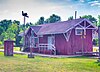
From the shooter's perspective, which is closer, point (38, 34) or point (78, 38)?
point (78, 38)

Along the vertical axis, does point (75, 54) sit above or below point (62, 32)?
below

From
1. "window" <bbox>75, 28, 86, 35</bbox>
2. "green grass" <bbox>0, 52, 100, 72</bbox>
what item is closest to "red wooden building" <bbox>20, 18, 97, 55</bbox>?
"window" <bbox>75, 28, 86, 35</bbox>

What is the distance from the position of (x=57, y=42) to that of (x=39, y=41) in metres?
5.49

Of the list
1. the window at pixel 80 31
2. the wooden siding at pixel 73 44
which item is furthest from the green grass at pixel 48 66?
the window at pixel 80 31

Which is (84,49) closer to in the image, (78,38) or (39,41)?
(78,38)

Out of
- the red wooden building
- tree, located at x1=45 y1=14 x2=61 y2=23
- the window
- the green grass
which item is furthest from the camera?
tree, located at x1=45 y1=14 x2=61 y2=23

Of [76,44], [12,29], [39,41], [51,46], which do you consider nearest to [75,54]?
[76,44]

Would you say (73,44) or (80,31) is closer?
(73,44)

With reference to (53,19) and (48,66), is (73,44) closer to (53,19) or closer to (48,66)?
(48,66)

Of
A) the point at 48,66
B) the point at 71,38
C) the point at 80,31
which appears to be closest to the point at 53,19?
the point at 80,31

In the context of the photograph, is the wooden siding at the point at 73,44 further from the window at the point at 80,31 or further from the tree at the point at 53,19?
the tree at the point at 53,19

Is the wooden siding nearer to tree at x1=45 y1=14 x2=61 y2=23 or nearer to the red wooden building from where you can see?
the red wooden building

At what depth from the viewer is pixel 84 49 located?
35.1m

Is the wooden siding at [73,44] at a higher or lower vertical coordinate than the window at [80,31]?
lower
